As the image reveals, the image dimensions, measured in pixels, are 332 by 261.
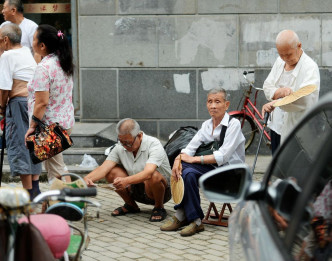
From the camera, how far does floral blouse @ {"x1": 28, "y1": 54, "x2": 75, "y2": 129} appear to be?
664 centimetres

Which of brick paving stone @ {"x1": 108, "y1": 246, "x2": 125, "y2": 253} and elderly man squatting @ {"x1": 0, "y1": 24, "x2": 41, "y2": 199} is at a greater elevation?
elderly man squatting @ {"x1": 0, "y1": 24, "x2": 41, "y2": 199}

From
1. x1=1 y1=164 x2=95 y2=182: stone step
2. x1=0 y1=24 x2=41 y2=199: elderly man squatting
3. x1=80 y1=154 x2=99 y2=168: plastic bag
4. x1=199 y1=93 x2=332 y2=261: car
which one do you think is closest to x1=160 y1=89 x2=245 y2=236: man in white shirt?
x1=0 y1=24 x2=41 y2=199: elderly man squatting

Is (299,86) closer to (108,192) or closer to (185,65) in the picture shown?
(108,192)

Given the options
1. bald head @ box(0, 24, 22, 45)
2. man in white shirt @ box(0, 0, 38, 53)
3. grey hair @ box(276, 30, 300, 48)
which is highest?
man in white shirt @ box(0, 0, 38, 53)

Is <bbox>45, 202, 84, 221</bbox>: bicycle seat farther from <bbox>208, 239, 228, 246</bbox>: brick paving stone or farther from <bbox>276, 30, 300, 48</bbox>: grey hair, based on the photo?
<bbox>276, 30, 300, 48</bbox>: grey hair

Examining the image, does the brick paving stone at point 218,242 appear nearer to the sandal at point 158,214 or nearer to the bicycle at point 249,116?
the sandal at point 158,214

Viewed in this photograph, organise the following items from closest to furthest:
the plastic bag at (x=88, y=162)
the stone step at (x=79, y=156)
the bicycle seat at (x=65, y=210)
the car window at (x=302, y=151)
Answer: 1. the car window at (x=302, y=151)
2. the bicycle seat at (x=65, y=210)
3. the plastic bag at (x=88, y=162)
4. the stone step at (x=79, y=156)

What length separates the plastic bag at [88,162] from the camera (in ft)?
29.2

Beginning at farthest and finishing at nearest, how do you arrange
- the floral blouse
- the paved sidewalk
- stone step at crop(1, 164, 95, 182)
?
stone step at crop(1, 164, 95, 182) → the floral blouse → the paved sidewalk

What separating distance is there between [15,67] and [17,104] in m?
0.39

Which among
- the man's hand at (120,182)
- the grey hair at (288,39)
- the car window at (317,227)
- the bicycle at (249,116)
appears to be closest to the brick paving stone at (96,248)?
the man's hand at (120,182)

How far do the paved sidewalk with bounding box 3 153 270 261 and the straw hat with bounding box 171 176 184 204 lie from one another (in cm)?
34

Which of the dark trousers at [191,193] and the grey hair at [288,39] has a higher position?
the grey hair at [288,39]

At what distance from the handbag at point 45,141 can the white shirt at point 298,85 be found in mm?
1973
